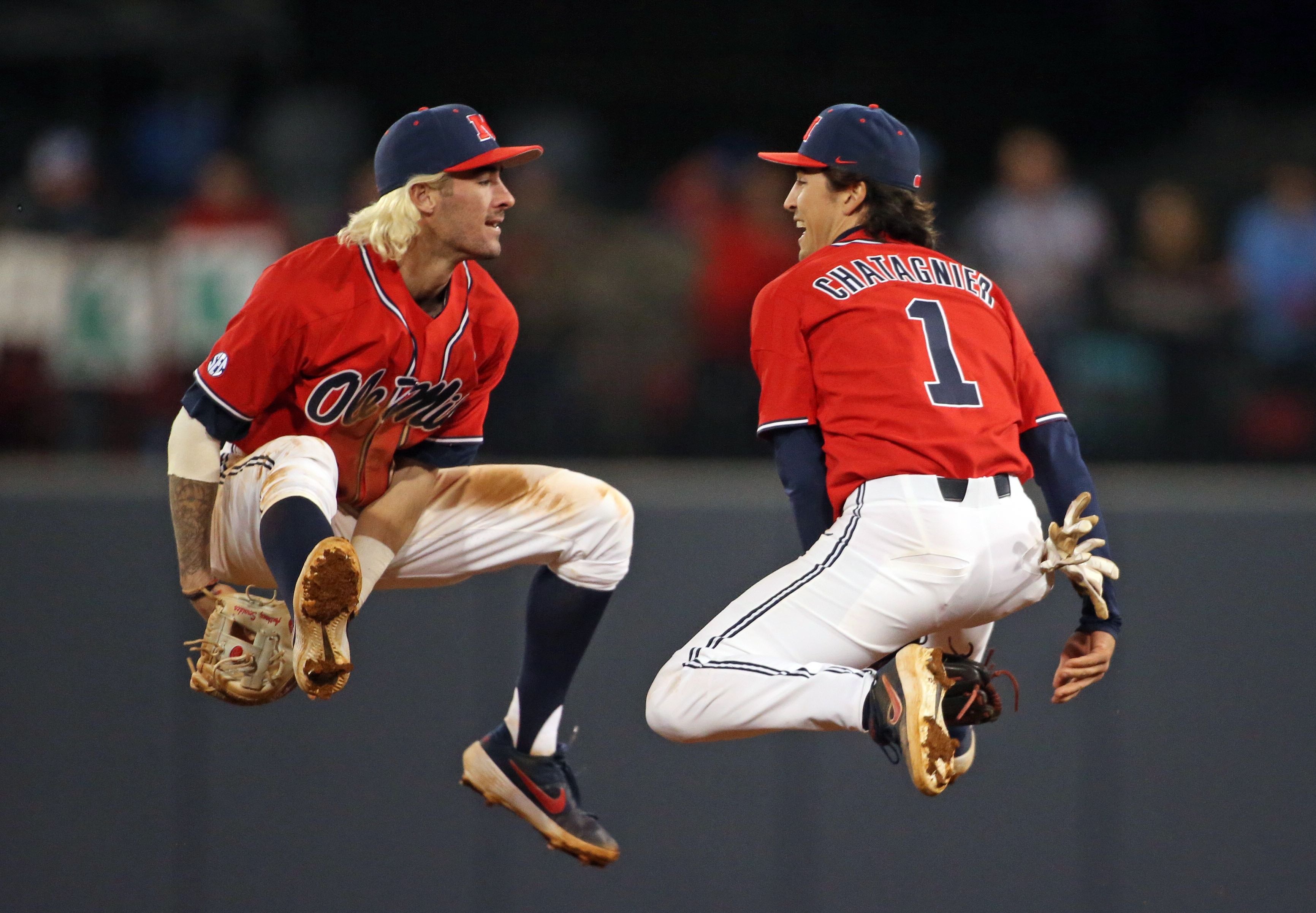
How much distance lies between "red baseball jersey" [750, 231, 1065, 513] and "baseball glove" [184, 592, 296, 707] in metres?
1.07

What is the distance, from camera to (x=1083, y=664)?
10.6 ft

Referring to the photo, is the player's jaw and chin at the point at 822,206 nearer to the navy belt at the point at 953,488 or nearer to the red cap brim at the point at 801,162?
the red cap brim at the point at 801,162

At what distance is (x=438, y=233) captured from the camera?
133 inches

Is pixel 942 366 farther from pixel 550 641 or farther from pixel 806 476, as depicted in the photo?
pixel 550 641

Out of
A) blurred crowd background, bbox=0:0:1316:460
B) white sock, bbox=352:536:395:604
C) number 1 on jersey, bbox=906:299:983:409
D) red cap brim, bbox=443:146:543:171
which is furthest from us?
blurred crowd background, bbox=0:0:1316:460

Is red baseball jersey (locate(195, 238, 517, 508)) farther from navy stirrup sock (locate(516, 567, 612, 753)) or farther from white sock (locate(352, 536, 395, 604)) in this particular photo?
navy stirrup sock (locate(516, 567, 612, 753))

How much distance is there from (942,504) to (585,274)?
280 centimetres

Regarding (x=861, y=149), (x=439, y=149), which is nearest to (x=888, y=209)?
(x=861, y=149)

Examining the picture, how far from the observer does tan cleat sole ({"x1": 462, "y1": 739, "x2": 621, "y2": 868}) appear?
3.62 metres

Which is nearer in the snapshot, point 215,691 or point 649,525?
point 215,691

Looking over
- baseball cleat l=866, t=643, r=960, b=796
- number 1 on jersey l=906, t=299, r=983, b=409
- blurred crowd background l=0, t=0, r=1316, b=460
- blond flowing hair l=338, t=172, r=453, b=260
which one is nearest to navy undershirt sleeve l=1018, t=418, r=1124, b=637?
number 1 on jersey l=906, t=299, r=983, b=409

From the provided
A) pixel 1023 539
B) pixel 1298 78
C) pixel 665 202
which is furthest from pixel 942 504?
pixel 1298 78

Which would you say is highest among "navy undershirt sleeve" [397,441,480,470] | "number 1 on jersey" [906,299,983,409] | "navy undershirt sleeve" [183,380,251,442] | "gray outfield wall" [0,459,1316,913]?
"number 1 on jersey" [906,299,983,409]

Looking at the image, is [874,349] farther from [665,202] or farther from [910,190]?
[665,202]
